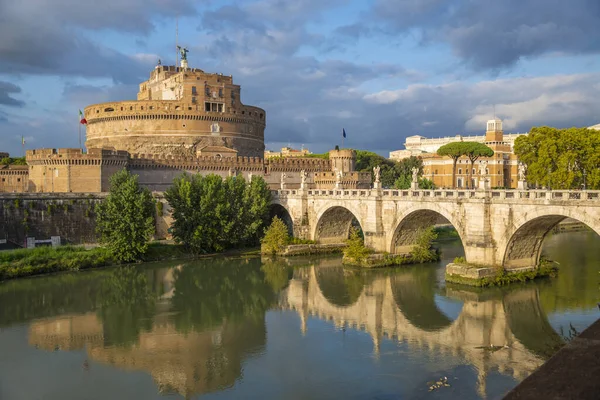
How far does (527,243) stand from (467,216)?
2.88 metres

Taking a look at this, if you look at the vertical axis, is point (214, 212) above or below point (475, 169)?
below

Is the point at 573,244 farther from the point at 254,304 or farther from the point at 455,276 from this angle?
the point at 254,304

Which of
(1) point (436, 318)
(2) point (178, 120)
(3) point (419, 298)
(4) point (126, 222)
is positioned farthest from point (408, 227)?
(2) point (178, 120)

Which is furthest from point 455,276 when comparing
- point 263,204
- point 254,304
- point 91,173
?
point 91,173

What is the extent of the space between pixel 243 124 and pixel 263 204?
2082cm

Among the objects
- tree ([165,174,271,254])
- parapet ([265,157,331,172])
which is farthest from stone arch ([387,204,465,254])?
parapet ([265,157,331,172])

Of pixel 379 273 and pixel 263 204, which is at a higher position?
pixel 263 204

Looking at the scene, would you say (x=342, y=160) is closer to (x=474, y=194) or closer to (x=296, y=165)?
(x=296, y=165)

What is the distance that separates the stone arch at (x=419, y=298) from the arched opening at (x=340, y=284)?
1.76 metres

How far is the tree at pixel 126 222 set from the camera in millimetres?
32875

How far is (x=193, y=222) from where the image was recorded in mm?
35875

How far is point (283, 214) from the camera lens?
43.1m

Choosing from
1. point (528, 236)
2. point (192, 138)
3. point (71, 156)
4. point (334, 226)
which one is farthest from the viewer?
point (192, 138)

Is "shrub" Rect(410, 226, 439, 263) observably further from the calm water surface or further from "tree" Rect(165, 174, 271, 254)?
"tree" Rect(165, 174, 271, 254)
